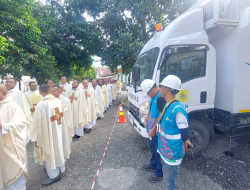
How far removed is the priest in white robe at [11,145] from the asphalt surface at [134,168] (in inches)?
23.9

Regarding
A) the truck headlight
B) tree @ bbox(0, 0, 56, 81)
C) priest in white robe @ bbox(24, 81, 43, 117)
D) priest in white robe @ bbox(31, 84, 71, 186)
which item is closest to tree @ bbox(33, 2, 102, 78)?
tree @ bbox(0, 0, 56, 81)

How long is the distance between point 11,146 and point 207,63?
13.4 ft

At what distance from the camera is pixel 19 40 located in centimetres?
733

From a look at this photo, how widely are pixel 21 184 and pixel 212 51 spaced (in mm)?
4551

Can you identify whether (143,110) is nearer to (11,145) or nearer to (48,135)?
(48,135)

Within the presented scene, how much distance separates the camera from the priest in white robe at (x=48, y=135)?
280cm

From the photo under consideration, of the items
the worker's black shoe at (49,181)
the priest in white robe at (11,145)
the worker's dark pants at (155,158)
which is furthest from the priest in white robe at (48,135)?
the worker's dark pants at (155,158)

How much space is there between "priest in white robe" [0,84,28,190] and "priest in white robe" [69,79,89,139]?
8.54 feet

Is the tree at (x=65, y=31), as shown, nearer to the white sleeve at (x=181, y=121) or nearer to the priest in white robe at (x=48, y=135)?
the priest in white robe at (x=48, y=135)

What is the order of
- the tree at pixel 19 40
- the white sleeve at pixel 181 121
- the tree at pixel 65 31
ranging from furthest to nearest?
the tree at pixel 65 31, the tree at pixel 19 40, the white sleeve at pixel 181 121

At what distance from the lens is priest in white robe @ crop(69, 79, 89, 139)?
5105 mm

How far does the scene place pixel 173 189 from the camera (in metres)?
2.07

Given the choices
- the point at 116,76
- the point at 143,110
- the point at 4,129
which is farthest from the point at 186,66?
the point at 116,76

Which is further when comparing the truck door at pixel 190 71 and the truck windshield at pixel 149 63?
the truck windshield at pixel 149 63
